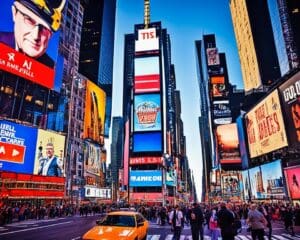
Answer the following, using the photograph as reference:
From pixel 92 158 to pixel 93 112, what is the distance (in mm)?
14852

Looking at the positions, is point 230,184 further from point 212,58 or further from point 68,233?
point 68,233

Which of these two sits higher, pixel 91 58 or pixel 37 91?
pixel 91 58

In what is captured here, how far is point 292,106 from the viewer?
35188 millimetres

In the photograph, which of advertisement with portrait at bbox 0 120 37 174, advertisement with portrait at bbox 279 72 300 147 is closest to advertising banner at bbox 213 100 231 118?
advertisement with portrait at bbox 279 72 300 147

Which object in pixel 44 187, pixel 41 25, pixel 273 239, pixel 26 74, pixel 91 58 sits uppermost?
pixel 91 58

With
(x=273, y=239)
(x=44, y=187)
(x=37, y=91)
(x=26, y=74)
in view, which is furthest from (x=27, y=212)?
(x=37, y=91)

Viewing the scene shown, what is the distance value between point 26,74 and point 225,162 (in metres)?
70.1

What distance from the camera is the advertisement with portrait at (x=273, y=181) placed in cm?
4291

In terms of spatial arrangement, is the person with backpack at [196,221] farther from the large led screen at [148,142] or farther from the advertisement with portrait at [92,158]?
the large led screen at [148,142]

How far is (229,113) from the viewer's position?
119m

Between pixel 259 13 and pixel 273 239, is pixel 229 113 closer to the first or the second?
pixel 259 13

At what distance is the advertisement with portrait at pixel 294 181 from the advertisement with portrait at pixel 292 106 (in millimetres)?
3253

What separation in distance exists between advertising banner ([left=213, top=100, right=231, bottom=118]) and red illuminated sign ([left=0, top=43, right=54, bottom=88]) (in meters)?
81.2

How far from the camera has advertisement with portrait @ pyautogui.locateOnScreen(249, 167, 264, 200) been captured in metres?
52.4
